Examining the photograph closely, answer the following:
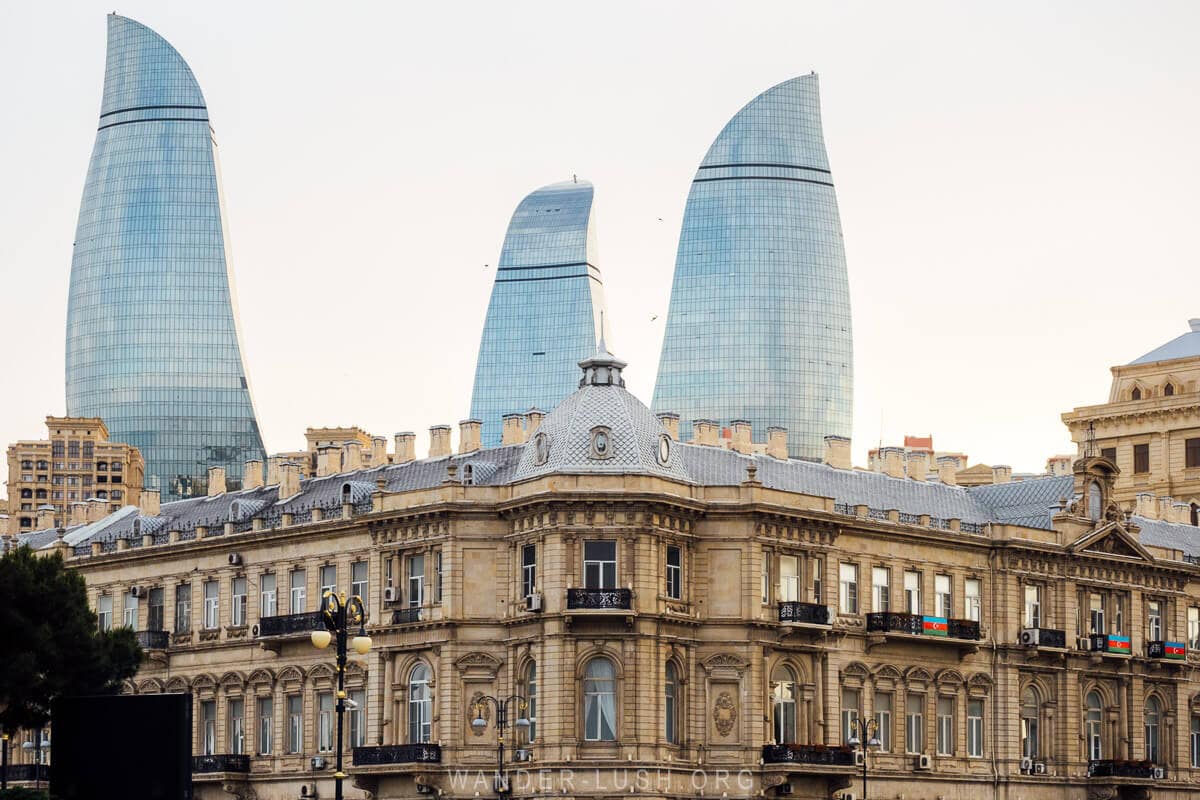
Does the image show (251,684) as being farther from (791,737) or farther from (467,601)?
(791,737)

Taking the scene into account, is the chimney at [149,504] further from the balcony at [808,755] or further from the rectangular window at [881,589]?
the balcony at [808,755]

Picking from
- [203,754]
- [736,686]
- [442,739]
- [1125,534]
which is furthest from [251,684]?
[1125,534]

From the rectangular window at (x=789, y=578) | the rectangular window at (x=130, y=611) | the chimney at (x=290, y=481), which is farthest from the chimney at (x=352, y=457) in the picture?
the rectangular window at (x=789, y=578)

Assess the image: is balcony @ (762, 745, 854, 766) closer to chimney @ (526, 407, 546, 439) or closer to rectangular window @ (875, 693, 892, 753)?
rectangular window @ (875, 693, 892, 753)

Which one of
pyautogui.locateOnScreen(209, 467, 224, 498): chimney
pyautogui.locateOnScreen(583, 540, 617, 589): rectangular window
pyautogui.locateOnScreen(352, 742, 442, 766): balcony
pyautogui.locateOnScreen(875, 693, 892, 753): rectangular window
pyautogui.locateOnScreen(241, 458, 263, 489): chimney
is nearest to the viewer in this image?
pyautogui.locateOnScreen(583, 540, 617, 589): rectangular window

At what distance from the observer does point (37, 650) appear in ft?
365

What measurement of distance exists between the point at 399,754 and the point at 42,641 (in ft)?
63.4

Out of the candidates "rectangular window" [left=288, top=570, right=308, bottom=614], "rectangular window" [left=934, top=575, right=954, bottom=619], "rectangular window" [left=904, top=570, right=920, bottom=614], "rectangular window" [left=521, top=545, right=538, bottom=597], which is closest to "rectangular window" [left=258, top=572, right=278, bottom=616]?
"rectangular window" [left=288, top=570, right=308, bottom=614]

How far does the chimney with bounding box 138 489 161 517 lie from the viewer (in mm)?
155750

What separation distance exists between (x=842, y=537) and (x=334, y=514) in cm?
2678

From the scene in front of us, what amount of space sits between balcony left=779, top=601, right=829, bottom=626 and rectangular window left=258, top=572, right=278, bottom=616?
29.3 m

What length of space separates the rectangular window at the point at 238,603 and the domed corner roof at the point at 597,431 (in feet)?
69.1

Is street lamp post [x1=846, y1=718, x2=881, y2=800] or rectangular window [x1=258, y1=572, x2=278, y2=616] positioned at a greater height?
rectangular window [x1=258, y1=572, x2=278, y2=616]

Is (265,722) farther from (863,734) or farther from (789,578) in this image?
(863,734)
